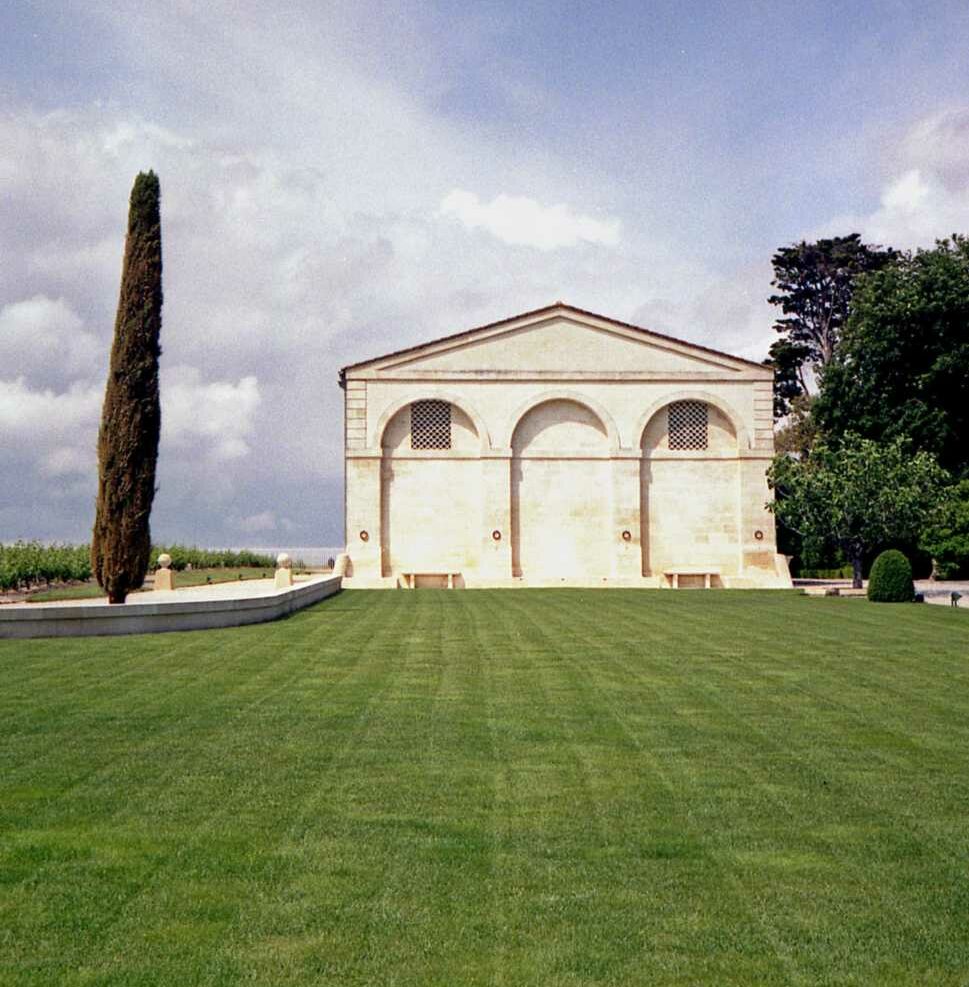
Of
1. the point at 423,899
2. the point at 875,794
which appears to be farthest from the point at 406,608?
the point at 423,899

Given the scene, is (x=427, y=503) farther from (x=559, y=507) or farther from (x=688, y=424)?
A: (x=688, y=424)

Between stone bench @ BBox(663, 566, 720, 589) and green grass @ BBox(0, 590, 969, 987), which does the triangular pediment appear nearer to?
stone bench @ BBox(663, 566, 720, 589)

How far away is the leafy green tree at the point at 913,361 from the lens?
37.9m

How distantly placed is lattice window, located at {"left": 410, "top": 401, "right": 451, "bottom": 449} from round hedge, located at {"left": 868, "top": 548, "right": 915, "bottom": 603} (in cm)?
1609

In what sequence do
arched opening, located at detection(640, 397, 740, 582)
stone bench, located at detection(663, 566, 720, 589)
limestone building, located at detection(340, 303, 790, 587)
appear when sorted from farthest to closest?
1. arched opening, located at detection(640, 397, 740, 582)
2. limestone building, located at detection(340, 303, 790, 587)
3. stone bench, located at detection(663, 566, 720, 589)

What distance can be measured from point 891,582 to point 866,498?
4.65m

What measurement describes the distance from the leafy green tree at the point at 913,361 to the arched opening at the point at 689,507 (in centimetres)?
477

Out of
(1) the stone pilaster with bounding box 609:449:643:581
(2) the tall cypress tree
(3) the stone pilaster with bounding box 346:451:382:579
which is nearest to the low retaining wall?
(2) the tall cypress tree

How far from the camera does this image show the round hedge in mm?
27578

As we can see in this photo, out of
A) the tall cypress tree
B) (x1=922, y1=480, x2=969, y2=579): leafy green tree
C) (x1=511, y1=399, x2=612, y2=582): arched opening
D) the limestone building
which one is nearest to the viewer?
the tall cypress tree

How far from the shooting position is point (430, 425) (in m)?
38.7

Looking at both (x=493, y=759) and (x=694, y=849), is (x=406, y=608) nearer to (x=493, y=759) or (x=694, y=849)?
(x=493, y=759)

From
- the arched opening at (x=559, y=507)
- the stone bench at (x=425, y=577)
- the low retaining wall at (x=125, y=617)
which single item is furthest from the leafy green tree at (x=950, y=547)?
the low retaining wall at (x=125, y=617)

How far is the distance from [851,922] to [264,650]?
11496mm
